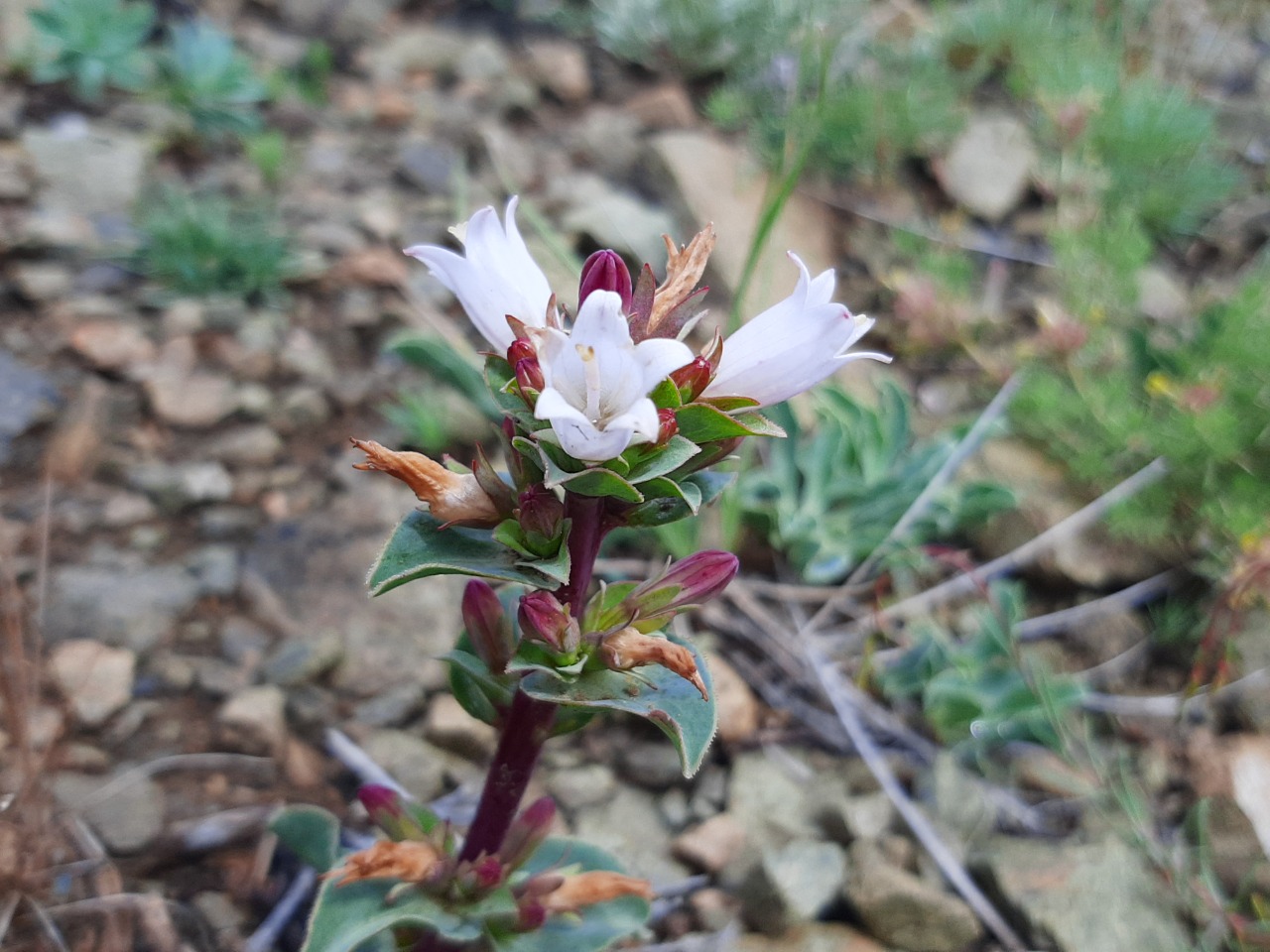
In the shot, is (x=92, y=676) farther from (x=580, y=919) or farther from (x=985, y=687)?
(x=985, y=687)

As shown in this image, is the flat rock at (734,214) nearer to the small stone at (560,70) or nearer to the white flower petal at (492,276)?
the small stone at (560,70)

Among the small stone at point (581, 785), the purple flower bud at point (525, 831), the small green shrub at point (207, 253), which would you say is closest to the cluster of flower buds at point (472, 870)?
the purple flower bud at point (525, 831)

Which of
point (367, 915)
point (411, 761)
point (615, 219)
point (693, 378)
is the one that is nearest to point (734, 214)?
point (615, 219)

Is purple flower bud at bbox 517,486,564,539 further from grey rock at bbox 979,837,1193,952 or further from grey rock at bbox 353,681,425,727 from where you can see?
grey rock at bbox 979,837,1193,952

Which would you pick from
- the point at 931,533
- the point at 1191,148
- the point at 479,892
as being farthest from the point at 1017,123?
the point at 479,892

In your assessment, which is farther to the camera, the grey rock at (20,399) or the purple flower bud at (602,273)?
the grey rock at (20,399)

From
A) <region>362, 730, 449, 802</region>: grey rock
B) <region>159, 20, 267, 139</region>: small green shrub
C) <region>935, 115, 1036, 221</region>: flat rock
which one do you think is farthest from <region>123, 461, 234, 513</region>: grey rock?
<region>935, 115, 1036, 221</region>: flat rock
